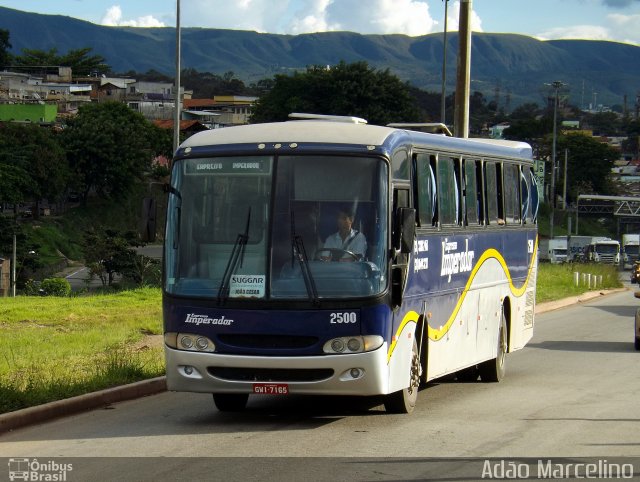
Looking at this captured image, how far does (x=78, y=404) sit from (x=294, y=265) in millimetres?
3061

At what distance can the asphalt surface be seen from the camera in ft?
38.0

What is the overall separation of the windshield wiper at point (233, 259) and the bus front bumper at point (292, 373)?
0.60m

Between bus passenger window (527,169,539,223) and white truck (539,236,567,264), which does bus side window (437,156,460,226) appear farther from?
white truck (539,236,567,264)

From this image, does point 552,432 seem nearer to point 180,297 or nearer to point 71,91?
point 180,297

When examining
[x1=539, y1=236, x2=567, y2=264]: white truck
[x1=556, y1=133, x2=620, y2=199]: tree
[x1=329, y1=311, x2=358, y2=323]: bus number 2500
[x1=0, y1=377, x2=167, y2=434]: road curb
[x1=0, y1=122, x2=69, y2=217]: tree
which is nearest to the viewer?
[x1=329, y1=311, x2=358, y2=323]: bus number 2500

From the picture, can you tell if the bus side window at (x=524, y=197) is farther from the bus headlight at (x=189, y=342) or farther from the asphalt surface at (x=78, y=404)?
the bus headlight at (x=189, y=342)

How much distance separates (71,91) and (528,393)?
485 ft

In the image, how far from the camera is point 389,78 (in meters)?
96.2

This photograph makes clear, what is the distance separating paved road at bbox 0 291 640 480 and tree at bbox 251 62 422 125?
260ft

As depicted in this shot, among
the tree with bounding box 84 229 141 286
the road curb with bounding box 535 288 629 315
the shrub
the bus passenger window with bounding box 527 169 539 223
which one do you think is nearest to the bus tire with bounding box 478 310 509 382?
the bus passenger window with bounding box 527 169 539 223

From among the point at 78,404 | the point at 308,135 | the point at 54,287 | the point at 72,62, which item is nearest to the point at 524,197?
the point at 308,135

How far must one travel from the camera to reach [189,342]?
1162 centimetres

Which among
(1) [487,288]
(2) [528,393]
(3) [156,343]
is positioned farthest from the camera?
(3) [156,343]

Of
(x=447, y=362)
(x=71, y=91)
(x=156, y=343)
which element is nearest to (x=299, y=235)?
(x=447, y=362)
